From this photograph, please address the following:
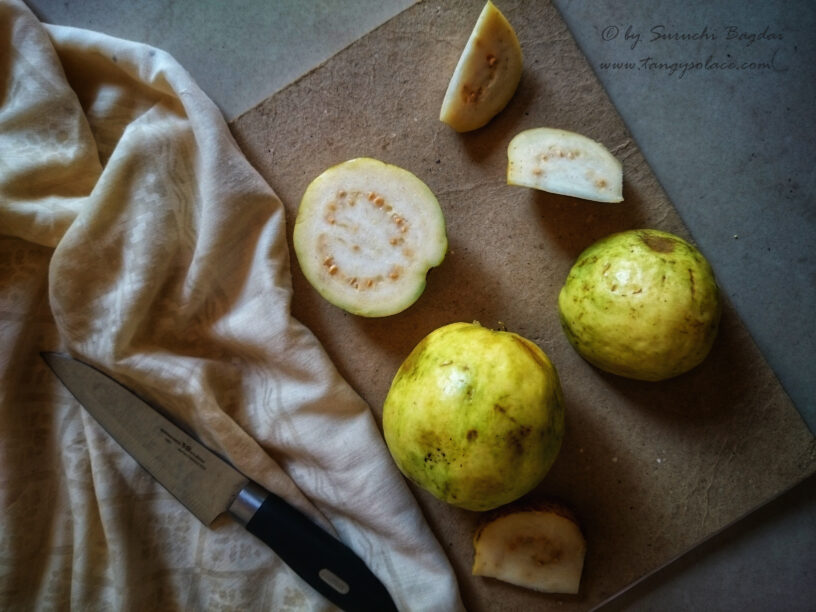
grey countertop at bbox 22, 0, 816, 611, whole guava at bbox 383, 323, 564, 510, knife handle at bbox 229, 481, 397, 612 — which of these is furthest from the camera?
grey countertop at bbox 22, 0, 816, 611

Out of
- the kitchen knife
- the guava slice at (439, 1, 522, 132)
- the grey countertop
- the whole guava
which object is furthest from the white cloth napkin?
the grey countertop

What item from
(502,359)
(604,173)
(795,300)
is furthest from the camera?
(795,300)

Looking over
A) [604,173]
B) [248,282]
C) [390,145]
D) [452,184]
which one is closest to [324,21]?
[390,145]

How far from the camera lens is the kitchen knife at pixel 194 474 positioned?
1346mm

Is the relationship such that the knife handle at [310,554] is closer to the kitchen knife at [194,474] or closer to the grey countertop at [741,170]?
the kitchen knife at [194,474]

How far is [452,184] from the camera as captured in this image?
1493 millimetres

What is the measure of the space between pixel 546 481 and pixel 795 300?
783 millimetres

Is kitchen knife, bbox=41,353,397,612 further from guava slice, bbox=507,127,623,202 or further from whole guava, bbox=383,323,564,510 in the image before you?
guava slice, bbox=507,127,623,202

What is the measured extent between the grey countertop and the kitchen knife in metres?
0.73

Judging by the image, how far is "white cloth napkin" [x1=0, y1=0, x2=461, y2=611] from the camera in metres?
1.39

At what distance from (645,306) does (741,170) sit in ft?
1.96

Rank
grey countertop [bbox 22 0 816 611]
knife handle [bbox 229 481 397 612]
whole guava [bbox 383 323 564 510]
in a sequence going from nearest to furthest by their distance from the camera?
whole guava [bbox 383 323 564 510] < knife handle [bbox 229 481 397 612] < grey countertop [bbox 22 0 816 611]

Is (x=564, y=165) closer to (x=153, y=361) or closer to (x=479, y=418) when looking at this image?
(x=479, y=418)

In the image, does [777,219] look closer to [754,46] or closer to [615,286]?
[754,46]
